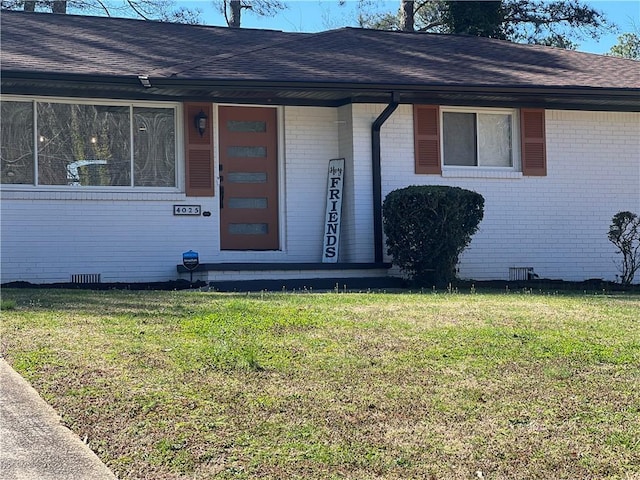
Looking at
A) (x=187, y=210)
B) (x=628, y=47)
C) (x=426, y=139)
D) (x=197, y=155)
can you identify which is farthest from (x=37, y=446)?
(x=628, y=47)

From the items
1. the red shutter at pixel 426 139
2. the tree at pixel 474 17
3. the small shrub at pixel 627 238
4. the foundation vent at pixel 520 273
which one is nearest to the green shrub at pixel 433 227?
the red shutter at pixel 426 139

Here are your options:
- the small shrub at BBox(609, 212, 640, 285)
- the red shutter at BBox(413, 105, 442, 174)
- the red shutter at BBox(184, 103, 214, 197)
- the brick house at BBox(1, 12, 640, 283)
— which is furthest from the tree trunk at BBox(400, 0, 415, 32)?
the red shutter at BBox(184, 103, 214, 197)

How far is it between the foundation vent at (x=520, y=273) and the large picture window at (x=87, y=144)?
5416 millimetres

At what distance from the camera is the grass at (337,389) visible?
5215mm

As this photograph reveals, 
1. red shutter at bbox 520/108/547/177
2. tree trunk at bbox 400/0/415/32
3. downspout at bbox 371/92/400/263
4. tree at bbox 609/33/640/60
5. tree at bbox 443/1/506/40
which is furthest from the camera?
tree at bbox 609/33/640/60

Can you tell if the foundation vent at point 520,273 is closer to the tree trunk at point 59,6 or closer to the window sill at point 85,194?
the window sill at point 85,194

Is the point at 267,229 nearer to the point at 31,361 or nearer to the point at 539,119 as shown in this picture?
the point at 539,119

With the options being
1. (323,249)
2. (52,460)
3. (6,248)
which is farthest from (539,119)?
(52,460)

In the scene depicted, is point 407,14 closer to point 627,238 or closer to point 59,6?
point 59,6

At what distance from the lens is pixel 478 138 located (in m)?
15.0

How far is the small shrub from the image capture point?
47.3 feet

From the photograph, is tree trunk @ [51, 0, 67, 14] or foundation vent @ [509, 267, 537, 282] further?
tree trunk @ [51, 0, 67, 14]

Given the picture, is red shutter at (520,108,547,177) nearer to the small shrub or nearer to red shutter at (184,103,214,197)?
the small shrub

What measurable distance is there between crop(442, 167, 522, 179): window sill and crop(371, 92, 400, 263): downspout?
1.12 m
